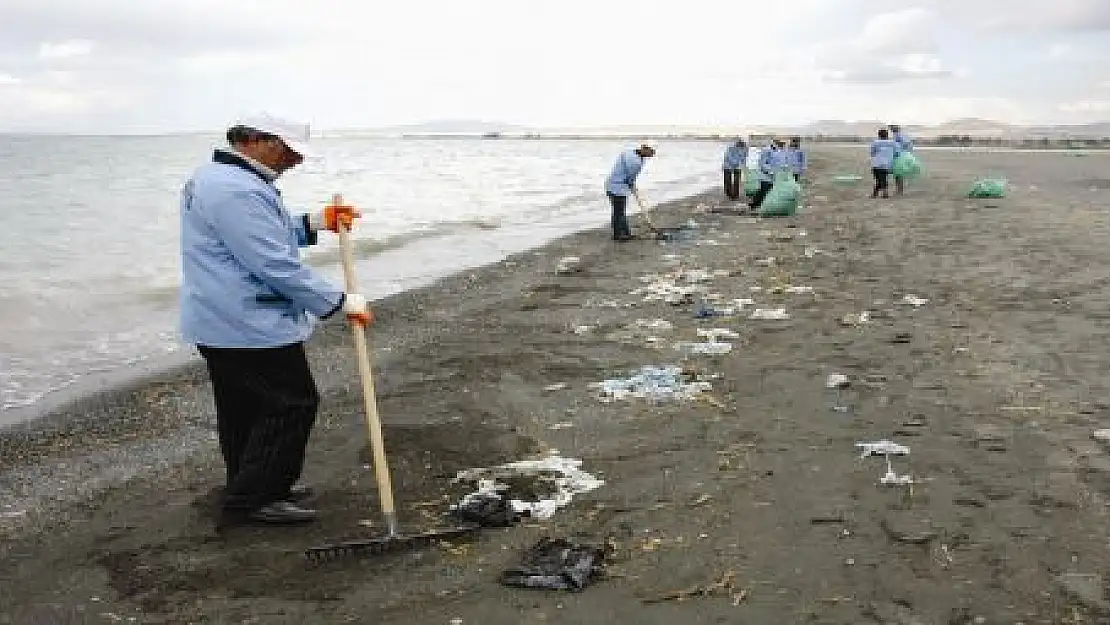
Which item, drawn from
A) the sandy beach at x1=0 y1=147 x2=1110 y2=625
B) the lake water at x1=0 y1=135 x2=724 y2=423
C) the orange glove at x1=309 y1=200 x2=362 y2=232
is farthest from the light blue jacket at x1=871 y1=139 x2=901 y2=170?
the orange glove at x1=309 y1=200 x2=362 y2=232

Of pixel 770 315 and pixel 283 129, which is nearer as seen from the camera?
pixel 283 129

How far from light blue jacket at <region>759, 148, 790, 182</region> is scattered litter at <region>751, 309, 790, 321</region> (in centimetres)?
1278

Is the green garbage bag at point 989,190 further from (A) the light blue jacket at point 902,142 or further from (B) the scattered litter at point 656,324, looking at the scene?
(B) the scattered litter at point 656,324

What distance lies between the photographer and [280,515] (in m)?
4.63

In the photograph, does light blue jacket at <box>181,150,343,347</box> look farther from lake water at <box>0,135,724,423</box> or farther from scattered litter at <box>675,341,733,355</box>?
scattered litter at <box>675,341,733,355</box>

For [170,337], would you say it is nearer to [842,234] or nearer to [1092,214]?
[842,234]

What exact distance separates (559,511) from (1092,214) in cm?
1523

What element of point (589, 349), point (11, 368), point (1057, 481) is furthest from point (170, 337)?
Result: point (1057, 481)

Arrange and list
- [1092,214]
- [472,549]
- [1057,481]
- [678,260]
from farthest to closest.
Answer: [1092,214]
[678,260]
[1057,481]
[472,549]

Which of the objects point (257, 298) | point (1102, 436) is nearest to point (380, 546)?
point (257, 298)

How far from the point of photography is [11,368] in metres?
9.17

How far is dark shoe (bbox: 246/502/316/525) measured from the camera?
4.62m

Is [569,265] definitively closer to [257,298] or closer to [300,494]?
[300,494]

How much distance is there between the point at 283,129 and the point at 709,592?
2745 mm
